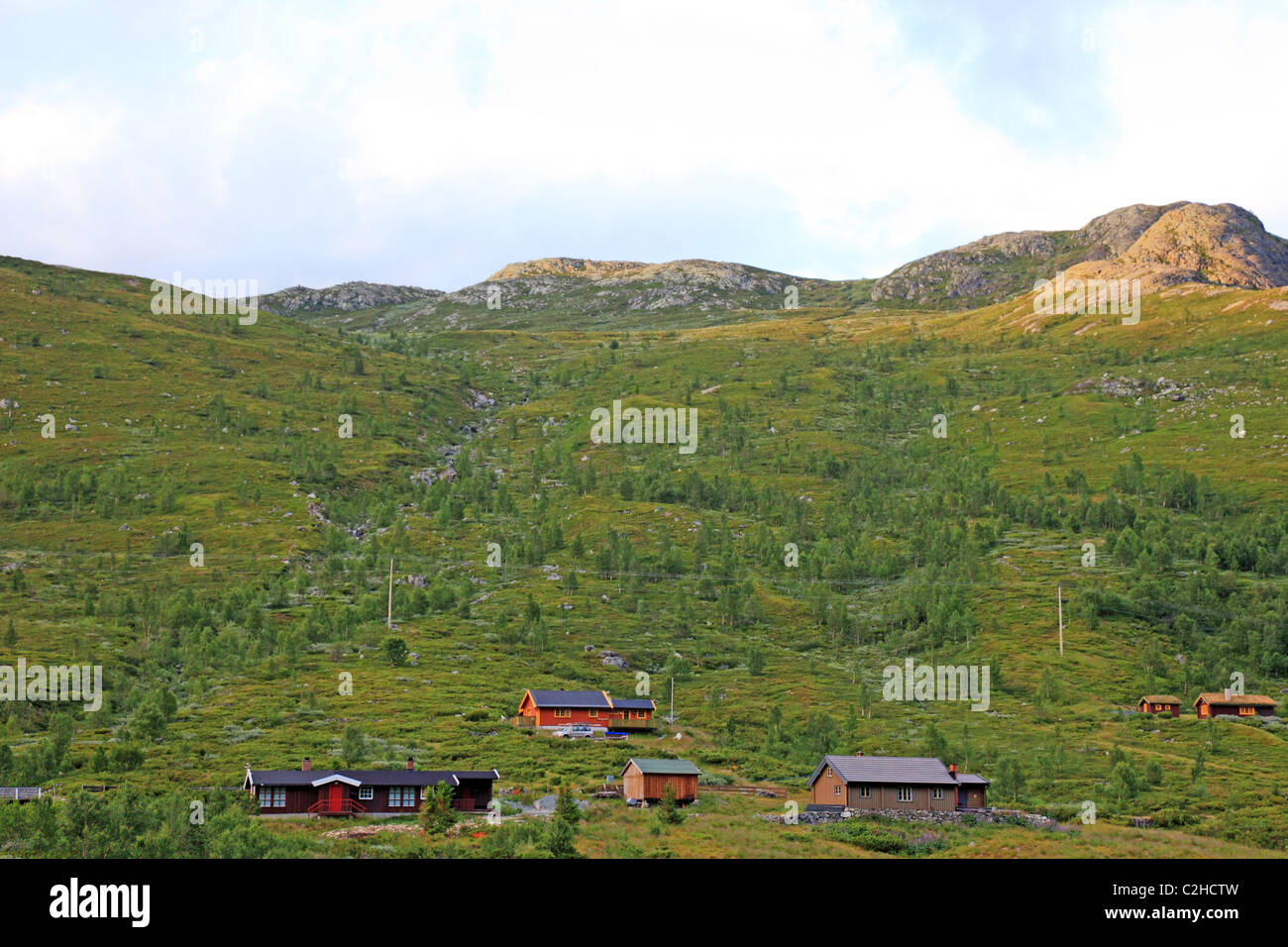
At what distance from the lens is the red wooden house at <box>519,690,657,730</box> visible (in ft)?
327

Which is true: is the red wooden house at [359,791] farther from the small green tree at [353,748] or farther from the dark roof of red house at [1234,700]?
the dark roof of red house at [1234,700]

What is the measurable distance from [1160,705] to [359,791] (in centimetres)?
8036

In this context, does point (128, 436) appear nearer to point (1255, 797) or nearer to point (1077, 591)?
point (1077, 591)

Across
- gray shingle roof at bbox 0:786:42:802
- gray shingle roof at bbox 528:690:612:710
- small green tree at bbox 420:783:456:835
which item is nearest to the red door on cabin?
small green tree at bbox 420:783:456:835

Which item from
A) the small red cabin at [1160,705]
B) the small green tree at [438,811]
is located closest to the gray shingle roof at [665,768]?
the small green tree at [438,811]

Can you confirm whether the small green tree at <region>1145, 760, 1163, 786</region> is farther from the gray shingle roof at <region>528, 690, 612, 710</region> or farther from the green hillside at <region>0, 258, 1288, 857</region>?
the gray shingle roof at <region>528, 690, 612, 710</region>

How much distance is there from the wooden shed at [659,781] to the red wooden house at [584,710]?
25748 millimetres

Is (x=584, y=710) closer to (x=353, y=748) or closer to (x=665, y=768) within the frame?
(x=353, y=748)

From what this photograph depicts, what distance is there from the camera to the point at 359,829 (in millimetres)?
61375

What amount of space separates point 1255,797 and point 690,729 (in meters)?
47.6

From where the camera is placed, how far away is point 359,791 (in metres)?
69.2

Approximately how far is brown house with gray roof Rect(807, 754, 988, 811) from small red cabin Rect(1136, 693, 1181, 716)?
40815 mm

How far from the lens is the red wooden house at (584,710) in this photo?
327ft

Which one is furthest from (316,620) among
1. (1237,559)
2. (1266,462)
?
(1266,462)
